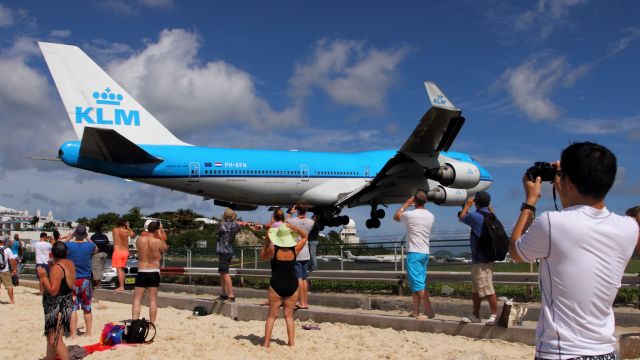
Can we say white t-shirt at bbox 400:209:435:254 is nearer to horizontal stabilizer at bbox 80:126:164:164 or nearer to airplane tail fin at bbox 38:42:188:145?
horizontal stabilizer at bbox 80:126:164:164

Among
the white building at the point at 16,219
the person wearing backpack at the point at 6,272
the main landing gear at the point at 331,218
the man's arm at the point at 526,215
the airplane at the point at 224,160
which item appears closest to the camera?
the man's arm at the point at 526,215

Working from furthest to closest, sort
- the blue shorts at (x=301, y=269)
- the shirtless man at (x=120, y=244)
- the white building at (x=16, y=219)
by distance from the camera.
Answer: the white building at (x=16, y=219)
the shirtless man at (x=120, y=244)
the blue shorts at (x=301, y=269)

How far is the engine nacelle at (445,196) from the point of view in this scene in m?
21.9

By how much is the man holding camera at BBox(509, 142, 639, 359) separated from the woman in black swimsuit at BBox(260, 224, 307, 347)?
4113 mm

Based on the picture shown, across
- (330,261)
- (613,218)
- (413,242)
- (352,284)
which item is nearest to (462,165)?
(330,261)

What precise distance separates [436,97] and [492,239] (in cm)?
1161

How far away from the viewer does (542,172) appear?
2.90 m

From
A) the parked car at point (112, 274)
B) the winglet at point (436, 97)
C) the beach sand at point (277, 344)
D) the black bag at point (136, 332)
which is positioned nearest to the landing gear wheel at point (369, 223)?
the winglet at point (436, 97)

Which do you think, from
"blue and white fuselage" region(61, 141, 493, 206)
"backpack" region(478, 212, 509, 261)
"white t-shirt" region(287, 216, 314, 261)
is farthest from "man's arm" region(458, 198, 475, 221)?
"blue and white fuselage" region(61, 141, 493, 206)

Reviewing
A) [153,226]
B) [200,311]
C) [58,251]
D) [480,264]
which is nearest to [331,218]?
[200,311]

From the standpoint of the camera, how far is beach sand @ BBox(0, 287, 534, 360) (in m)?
6.21

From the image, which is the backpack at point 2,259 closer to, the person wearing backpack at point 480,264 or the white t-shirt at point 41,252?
the white t-shirt at point 41,252

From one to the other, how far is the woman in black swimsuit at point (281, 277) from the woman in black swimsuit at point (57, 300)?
2.06 m

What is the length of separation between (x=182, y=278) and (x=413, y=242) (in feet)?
35.3
